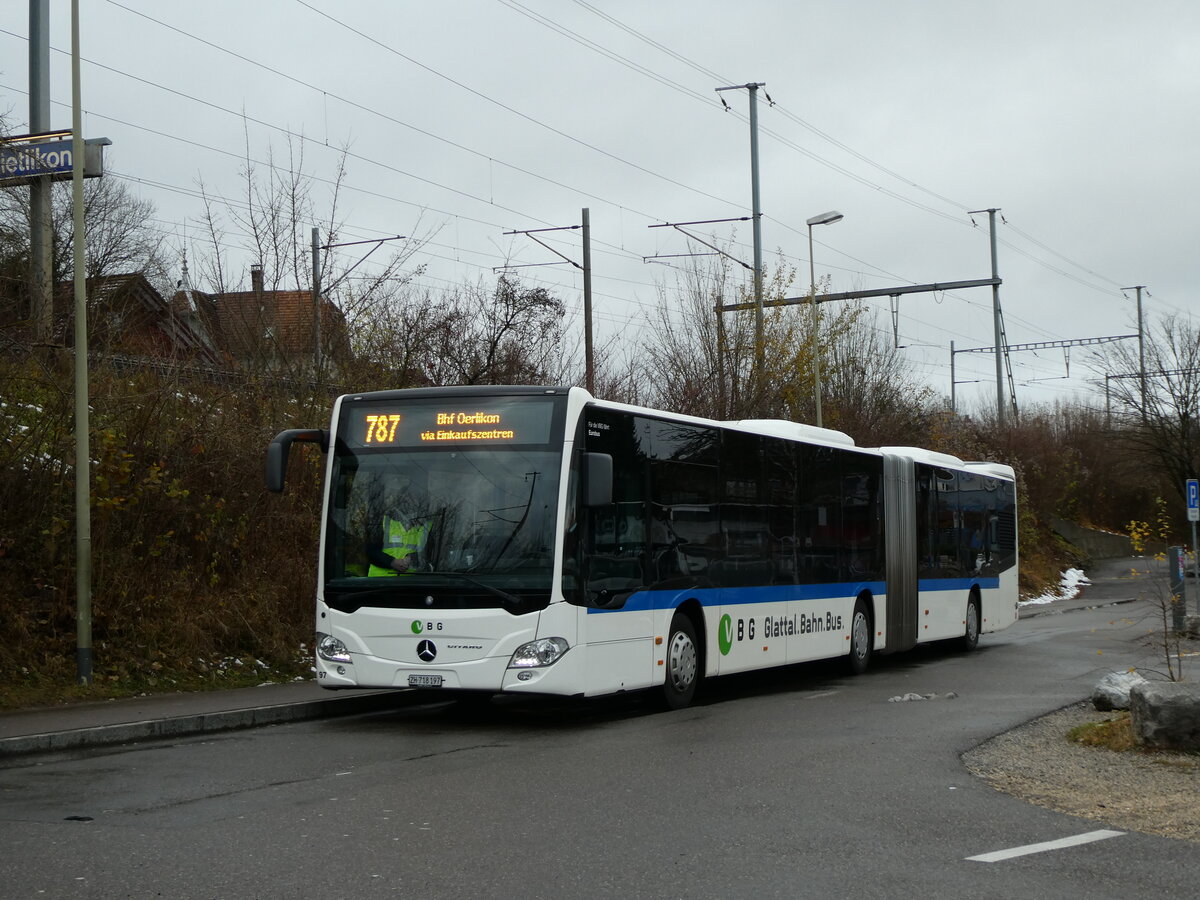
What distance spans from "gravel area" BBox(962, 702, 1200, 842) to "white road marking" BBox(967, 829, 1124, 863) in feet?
1.01

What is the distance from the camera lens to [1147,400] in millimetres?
56469

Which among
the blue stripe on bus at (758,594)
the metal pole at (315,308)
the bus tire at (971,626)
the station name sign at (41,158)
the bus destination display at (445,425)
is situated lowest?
the bus tire at (971,626)

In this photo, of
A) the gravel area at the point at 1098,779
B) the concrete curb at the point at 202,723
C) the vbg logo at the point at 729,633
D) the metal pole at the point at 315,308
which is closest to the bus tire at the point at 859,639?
the vbg logo at the point at 729,633

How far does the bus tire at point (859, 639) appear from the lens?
19.2m

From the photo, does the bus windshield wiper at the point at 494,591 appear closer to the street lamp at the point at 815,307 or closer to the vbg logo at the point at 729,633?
the vbg logo at the point at 729,633

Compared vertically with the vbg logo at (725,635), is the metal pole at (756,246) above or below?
above

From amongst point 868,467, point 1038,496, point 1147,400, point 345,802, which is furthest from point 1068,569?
point 345,802

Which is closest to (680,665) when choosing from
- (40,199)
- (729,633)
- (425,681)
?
(729,633)

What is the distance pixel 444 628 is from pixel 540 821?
15.7 feet

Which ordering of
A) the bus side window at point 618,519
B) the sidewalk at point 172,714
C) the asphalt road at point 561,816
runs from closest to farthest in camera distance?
the asphalt road at point 561,816 < the sidewalk at point 172,714 < the bus side window at point 618,519

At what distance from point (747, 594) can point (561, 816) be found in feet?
26.8

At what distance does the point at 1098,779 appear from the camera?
9523mm

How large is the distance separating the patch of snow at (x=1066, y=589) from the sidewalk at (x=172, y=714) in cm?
3031

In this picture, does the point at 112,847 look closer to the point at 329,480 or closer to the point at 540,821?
the point at 540,821
